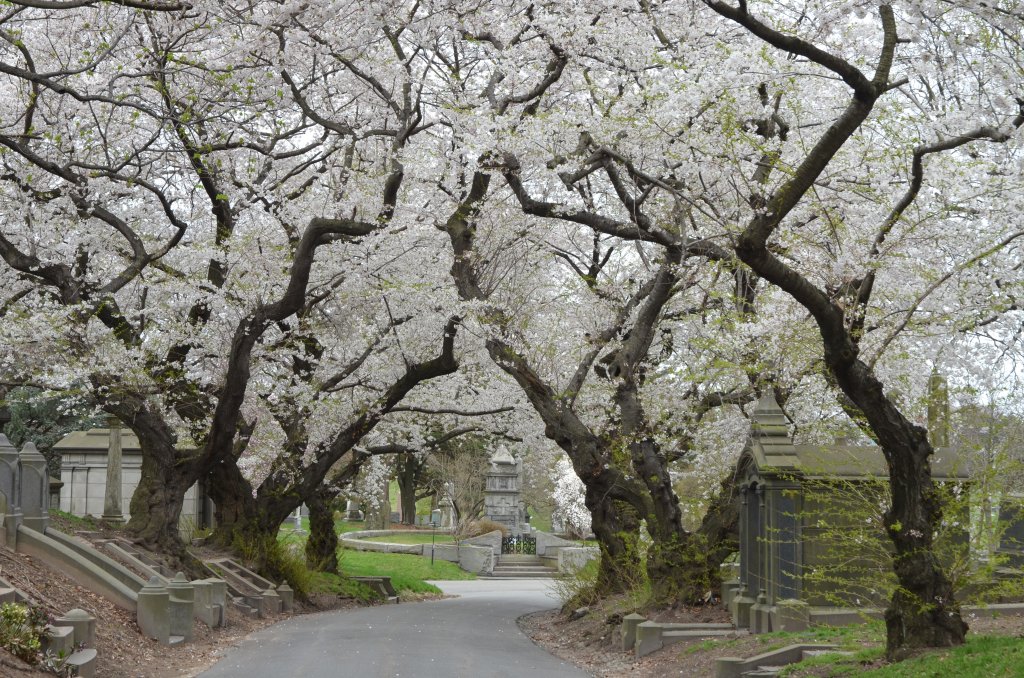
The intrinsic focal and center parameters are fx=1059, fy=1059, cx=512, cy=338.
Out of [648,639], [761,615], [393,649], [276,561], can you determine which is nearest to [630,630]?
[648,639]

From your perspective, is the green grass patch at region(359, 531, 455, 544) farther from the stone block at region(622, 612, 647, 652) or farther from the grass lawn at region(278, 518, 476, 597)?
the stone block at region(622, 612, 647, 652)

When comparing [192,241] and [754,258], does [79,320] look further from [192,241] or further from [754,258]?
[754,258]

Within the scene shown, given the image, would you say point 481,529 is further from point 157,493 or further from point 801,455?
point 801,455

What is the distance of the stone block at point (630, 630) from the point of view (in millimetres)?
15344

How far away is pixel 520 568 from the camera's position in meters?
43.7

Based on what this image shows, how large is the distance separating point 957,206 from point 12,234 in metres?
15.2

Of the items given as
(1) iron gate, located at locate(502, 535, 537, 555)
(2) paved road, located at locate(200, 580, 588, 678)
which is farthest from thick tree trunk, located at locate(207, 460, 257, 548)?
(1) iron gate, located at locate(502, 535, 537, 555)

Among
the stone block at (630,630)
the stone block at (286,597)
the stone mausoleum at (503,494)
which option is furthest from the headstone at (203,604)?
the stone mausoleum at (503,494)

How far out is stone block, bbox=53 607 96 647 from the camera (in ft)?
38.4

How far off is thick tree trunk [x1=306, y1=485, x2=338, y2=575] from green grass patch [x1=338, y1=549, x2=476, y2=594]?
3.21 meters

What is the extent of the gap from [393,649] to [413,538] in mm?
34094

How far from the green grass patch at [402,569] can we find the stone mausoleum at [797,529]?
18195 mm

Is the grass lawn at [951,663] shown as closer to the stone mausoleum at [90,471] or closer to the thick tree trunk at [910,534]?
the thick tree trunk at [910,534]

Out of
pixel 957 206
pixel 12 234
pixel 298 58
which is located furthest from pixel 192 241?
pixel 957 206
